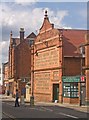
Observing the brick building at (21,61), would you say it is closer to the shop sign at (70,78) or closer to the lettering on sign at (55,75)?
the lettering on sign at (55,75)

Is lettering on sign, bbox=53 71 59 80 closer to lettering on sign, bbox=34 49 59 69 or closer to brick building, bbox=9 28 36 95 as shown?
lettering on sign, bbox=34 49 59 69

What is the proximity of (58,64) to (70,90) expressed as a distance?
513 centimetres

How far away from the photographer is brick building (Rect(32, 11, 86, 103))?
53.0 meters

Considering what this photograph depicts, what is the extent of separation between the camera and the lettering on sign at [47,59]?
57009 mm

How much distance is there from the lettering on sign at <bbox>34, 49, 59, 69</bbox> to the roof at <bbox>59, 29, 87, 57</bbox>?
1.83 meters

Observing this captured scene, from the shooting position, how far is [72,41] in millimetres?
57312

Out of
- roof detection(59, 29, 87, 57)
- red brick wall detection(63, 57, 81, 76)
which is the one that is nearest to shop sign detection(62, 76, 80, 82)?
red brick wall detection(63, 57, 81, 76)

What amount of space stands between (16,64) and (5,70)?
89.0ft

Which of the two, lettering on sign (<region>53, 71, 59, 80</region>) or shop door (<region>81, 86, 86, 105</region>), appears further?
lettering on sign (<region>53, 71, 59, 80</region>)

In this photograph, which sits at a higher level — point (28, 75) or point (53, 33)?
point (53, 33)

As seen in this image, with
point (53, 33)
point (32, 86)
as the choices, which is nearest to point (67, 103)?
point (53, 33)

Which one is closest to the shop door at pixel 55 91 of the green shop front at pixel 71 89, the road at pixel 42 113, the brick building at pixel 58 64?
the brick building at pixel 58 64

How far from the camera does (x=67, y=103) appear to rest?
5234 cm

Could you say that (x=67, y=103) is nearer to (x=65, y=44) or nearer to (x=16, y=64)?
(x=65, y=44)
